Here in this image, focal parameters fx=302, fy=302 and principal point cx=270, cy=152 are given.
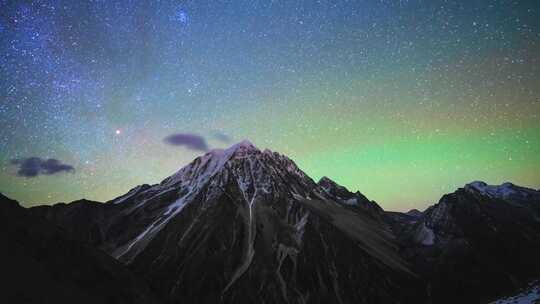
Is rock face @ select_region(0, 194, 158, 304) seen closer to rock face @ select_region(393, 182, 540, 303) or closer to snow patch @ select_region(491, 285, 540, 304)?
snow patch @ select_region(491, 285, 540, 304)

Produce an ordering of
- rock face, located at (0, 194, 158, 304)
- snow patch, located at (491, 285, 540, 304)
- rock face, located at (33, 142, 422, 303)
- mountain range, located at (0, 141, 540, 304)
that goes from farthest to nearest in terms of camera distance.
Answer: mountain range, located at (0, 141, 540, 304) → rock face, located at (33, 142, 422, 303) → snow patch, located at (491, 285, 540, 304) → rock face, located at (0, 194, 158, 304)

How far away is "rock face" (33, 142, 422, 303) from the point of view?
135m

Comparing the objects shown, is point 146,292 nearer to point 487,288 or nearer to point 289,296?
point 289,296

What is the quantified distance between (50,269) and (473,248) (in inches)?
7248

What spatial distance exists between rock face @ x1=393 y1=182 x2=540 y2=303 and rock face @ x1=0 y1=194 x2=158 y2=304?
141m

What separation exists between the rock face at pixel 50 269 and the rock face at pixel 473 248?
140633 millimetres

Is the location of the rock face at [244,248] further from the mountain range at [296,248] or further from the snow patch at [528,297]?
the snow patch at [528,297]

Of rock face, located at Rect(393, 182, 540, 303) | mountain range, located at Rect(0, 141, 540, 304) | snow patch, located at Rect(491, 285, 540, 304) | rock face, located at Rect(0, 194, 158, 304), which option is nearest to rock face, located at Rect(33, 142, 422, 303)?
mountain range, located at Rect(0, 141, 540, 304)

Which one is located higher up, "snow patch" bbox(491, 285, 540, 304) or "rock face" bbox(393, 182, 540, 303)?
"rock face" bbox(393, 182, 540, 303)

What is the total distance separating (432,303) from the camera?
440ft

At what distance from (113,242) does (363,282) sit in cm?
12917

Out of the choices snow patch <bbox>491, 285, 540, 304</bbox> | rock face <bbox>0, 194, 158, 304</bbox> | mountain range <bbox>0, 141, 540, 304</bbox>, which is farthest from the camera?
mountain range <bbox>0, 141, 540, 304</bbox>

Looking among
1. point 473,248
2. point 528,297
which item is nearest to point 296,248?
point 473,248

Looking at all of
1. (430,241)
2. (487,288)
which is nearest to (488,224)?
(430,241)
